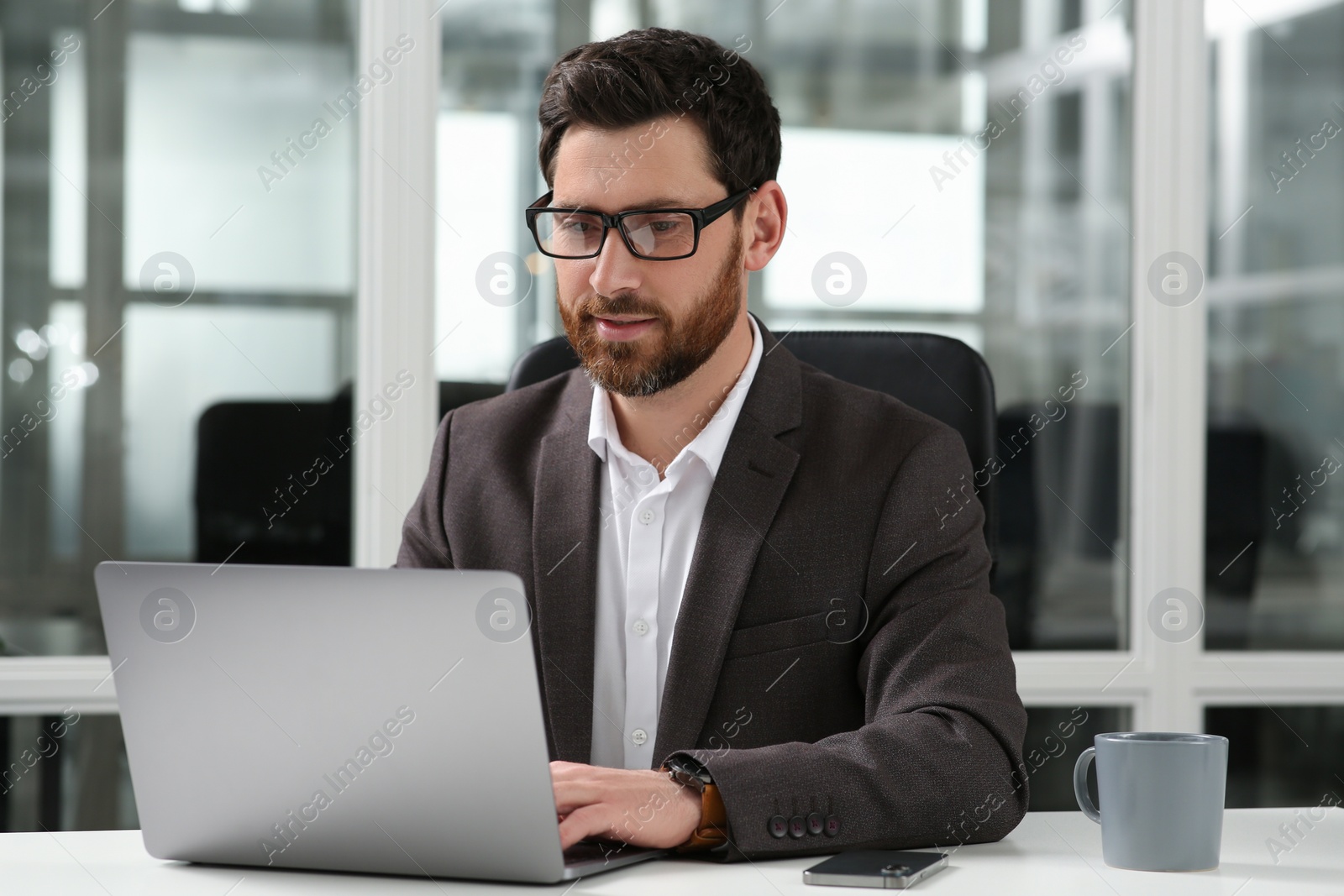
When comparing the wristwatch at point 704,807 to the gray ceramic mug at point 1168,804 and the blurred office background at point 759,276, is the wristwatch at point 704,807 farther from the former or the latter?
the blurred office background at point 759,276

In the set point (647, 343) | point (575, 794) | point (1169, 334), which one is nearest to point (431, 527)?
point (647, 343)

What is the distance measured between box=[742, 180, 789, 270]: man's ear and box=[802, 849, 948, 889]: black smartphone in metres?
0.84

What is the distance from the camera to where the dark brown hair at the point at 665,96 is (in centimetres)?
148

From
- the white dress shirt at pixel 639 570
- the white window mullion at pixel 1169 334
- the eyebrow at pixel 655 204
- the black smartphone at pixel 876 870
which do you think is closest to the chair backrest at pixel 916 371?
the white dress shirt at pixel 639 570

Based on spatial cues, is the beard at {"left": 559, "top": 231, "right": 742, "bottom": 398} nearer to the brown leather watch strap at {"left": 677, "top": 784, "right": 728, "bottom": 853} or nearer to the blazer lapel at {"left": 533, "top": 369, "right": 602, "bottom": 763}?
the blazer lapel at {"left": 533, "top": 369, "right": 602, "bottom": 763}

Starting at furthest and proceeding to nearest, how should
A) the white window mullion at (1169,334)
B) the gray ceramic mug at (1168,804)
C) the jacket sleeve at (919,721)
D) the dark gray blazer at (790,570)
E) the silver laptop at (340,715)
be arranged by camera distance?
1. the white window mullion at (1169,334)
2. the dark gray blazer at (790,570)
3. the jacket sleeve at (919,721)
4. the gray ceramic mug at (1168,804)
5. the silver laptop at (340,715)

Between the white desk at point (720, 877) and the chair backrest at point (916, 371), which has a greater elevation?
the chair backrest at point (916, 371)

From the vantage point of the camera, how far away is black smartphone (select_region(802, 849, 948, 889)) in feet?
2.87

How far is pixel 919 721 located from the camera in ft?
3.82

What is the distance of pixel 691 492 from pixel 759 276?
1.07 m

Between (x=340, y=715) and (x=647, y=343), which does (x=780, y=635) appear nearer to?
(x=647, y=343)

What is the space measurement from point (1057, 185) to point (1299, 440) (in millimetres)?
717

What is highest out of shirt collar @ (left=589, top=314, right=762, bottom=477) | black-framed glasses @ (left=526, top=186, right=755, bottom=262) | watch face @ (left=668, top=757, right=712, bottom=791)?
black-framed glasses @ (left=526, top=186, right=755, bottom=262)

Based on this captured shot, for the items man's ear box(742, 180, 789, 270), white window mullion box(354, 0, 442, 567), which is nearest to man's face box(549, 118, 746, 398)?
man's ear box(742, 180, 789, 270)
